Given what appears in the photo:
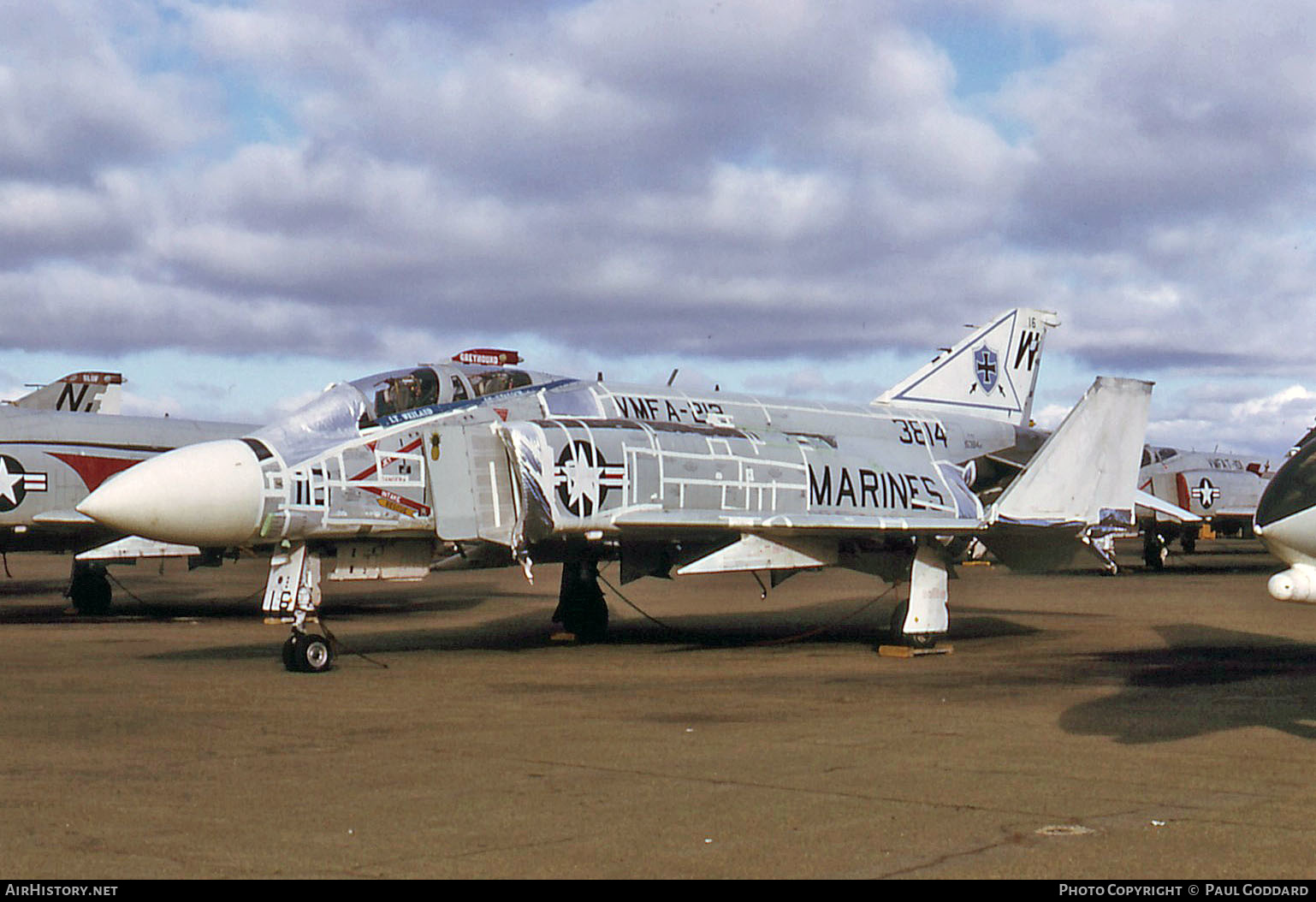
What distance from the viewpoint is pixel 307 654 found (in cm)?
1251

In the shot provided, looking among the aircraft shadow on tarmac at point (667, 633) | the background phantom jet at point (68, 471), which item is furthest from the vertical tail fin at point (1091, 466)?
the background phantom jet at point (68, 471)

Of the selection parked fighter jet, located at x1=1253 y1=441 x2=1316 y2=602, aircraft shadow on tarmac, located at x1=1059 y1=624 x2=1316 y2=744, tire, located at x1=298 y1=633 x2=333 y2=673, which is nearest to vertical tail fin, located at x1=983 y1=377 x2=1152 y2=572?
aircraft shadow on tarmac, located at x1=1059 y1=624 x2=1316 y2=744

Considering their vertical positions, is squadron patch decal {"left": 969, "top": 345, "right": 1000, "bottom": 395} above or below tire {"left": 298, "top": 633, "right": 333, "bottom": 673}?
above

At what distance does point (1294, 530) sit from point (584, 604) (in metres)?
10.9

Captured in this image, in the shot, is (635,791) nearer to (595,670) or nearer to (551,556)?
(595,670)

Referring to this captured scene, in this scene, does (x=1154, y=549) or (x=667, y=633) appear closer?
(x=667, y=633)

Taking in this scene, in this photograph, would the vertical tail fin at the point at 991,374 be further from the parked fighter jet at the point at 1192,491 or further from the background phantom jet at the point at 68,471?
the parked fighter jet at the point at 1192,491

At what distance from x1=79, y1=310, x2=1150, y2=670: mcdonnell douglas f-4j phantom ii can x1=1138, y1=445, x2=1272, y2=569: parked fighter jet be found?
814 inches

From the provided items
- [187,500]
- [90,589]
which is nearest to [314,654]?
[187,500]

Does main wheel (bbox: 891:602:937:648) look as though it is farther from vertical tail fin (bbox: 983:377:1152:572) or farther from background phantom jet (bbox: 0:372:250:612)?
background phantom jet (bbox: 0:372:250:612)

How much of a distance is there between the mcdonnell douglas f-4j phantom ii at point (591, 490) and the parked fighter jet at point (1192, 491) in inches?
814

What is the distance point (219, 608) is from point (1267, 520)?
62.9 ft

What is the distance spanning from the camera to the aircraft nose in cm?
1191

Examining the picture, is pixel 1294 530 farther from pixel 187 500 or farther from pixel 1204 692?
pixel 187 500
